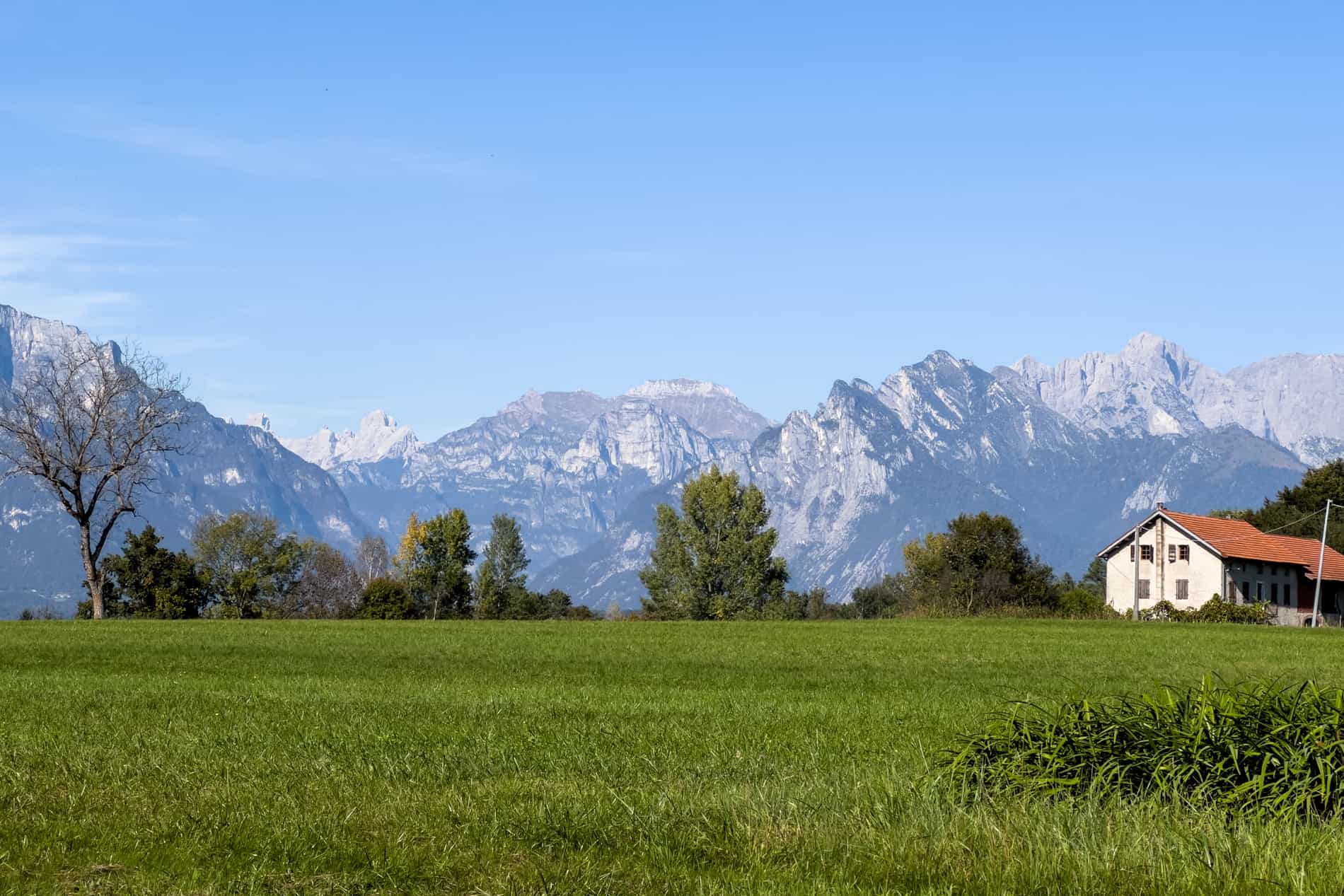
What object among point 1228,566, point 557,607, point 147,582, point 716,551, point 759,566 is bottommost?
point 557,607

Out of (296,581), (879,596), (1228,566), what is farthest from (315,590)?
(1228,566)

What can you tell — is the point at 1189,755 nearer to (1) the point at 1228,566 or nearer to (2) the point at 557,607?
(1) the point at 1228,566

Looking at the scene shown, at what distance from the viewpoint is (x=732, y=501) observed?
154500 millimetres

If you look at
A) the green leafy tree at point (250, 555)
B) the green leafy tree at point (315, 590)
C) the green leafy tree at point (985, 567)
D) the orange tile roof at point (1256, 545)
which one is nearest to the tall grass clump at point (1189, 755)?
the orange tile roof at point (1256, 545)

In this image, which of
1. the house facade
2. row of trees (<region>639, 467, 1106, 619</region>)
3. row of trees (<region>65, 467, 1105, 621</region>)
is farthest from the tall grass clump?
row of trees (<region>639, 467, 1106, 619</region>)

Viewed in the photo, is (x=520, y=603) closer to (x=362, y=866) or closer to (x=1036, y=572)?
(x=1036, y=572)

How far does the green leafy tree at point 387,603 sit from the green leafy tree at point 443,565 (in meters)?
35.3

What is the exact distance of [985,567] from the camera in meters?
136

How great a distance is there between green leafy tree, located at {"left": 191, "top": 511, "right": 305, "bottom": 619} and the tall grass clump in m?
139

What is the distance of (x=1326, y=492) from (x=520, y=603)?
82489mm

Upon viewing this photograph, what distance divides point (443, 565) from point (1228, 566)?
73.7m

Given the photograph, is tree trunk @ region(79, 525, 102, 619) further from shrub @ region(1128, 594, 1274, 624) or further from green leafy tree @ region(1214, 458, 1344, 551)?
green leafy tree @ region(1214, 458, 1344, 551)

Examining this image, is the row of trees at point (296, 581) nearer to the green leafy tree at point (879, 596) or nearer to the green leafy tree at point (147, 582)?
the green leafy tree at point (147, 582)

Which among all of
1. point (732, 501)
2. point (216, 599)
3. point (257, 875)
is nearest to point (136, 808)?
point (257, 875)
